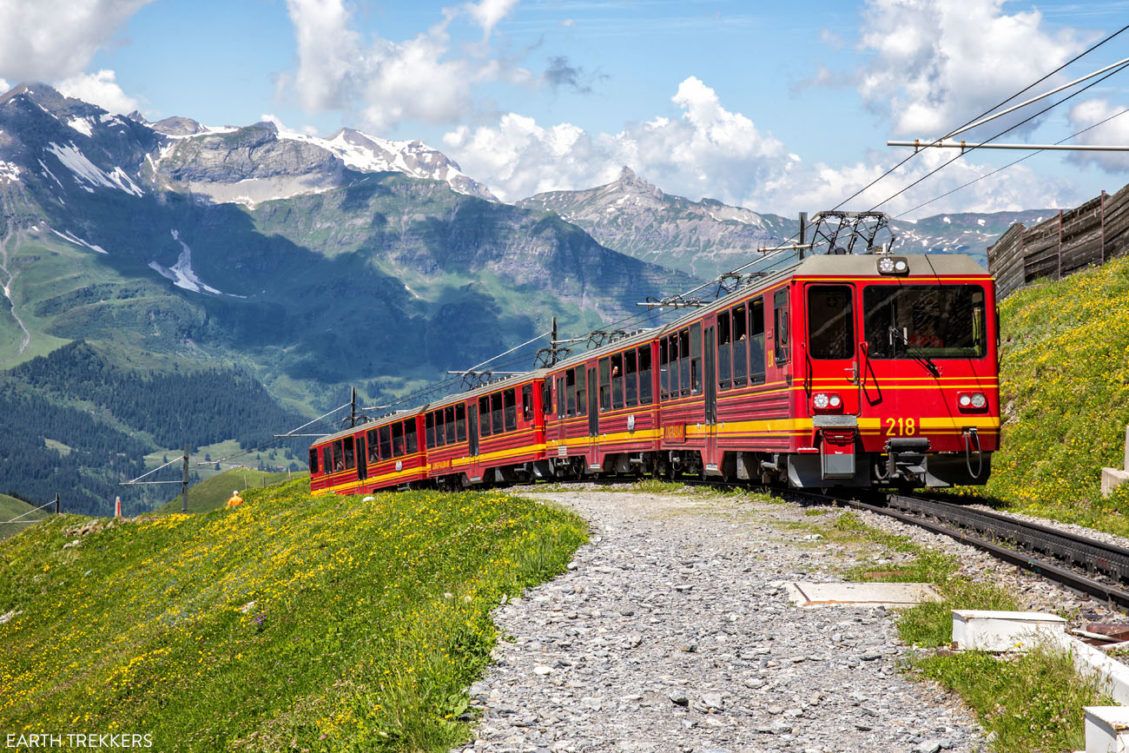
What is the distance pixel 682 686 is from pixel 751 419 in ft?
45.5

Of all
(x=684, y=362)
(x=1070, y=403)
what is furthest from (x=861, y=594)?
(x=684, y=362)

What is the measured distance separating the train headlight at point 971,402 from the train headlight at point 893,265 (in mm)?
2278

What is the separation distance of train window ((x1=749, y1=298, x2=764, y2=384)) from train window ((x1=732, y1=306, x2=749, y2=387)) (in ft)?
0.85

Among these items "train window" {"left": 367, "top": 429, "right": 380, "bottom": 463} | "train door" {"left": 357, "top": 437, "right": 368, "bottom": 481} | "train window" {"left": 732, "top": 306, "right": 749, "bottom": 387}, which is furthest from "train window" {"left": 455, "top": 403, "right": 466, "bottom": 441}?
"train window" {"left": 732, "top": 306, "right": 749, "bottom": 387}

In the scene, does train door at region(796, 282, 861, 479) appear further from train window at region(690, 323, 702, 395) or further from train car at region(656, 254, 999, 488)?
train window at region(690, 323, 702, 395)

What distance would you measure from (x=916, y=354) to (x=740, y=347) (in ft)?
13.6

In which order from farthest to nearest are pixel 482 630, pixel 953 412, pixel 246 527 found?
pixel 246 527
pixel 953 412
pixel 482 630

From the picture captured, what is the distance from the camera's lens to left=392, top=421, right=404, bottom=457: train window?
54500mm

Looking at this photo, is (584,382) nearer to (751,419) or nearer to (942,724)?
(751,419)

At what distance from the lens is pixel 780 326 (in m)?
21.3

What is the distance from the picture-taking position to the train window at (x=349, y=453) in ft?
202

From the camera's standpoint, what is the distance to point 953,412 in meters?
20.5

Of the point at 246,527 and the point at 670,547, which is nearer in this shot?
the point at 670,547

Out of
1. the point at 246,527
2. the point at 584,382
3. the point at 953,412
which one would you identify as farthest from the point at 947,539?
the point at 246,527
